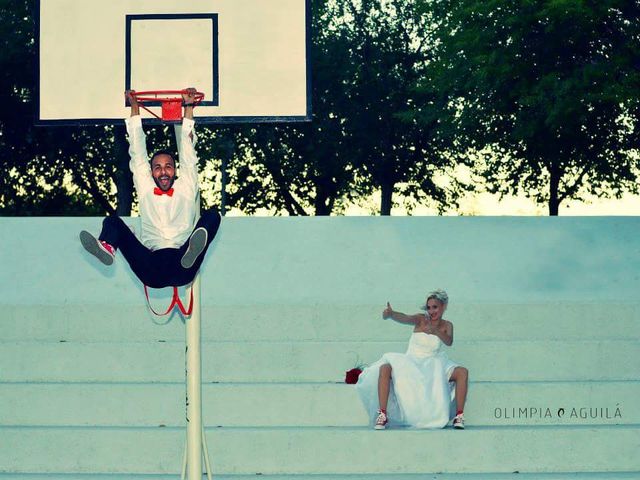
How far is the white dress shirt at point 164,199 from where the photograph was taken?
4887mm

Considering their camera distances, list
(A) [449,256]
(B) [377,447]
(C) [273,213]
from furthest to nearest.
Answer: (C) [273,213]
(A) [449,256]
(B) [377,447]

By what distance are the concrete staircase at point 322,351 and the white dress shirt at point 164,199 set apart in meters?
2.30

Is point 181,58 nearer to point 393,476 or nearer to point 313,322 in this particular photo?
point 393,476

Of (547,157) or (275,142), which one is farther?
(275,142)

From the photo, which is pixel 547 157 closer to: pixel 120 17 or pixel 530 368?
pixel 530 368

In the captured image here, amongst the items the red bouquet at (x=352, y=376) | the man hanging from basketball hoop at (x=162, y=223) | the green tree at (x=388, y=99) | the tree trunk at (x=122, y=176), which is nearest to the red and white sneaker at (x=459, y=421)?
the red bouquet at (x=352, y=376)

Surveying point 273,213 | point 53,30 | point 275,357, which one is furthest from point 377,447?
point 273,213

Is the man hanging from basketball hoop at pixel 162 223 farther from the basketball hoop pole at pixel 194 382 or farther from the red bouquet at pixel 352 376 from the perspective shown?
the red bouquet at pixel 352 376

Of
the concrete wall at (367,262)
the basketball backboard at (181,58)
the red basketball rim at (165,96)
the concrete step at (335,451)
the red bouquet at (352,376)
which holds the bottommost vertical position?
the concrete step at (335,451)

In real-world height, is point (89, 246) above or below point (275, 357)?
above

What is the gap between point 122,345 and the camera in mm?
7891

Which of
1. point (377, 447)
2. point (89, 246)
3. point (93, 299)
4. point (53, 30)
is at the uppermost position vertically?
point (53, 30)

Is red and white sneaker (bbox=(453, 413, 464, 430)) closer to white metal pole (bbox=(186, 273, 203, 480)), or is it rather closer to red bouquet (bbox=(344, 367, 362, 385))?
red bouquet (bbox=(344, 367, 362, 385))

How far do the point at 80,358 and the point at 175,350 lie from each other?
0.70 metres
